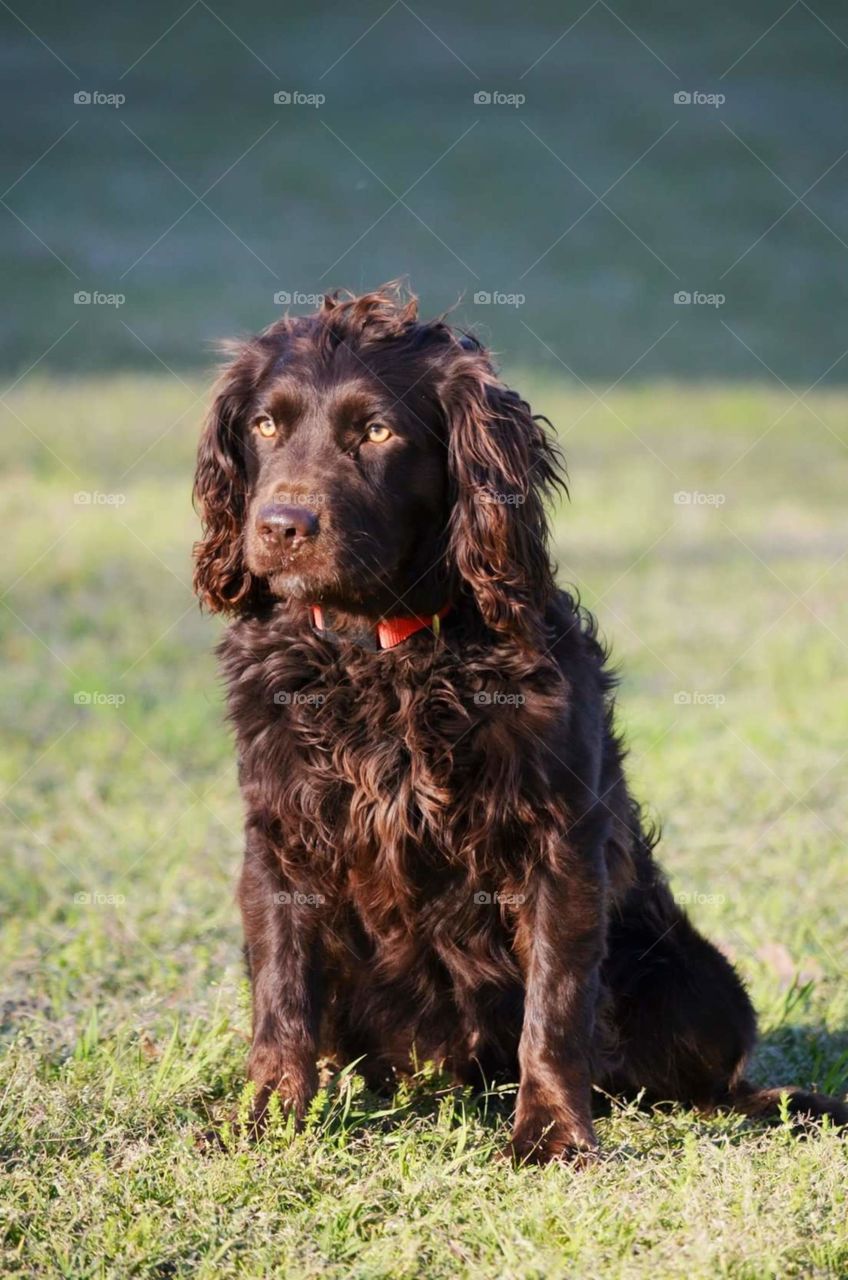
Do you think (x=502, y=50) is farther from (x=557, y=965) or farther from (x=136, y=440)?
(x=557, y=965)

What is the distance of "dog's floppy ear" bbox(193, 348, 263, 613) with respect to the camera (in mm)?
3873

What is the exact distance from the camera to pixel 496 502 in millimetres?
3607

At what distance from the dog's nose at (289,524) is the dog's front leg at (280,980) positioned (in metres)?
0.71

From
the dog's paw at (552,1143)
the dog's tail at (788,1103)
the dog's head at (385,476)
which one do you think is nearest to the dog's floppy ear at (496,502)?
the dog's head at (385,476)

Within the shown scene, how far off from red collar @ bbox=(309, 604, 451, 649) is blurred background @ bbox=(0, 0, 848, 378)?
479 inches

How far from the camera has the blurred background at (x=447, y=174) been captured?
17859 millimetres

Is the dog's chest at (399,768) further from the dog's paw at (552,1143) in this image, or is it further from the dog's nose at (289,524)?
the dog's paw at (552,1143)

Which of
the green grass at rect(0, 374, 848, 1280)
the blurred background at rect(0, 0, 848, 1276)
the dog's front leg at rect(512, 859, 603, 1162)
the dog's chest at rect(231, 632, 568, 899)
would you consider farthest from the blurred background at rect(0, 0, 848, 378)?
the dog's front leg at rect(512, 859, 603, 1162)

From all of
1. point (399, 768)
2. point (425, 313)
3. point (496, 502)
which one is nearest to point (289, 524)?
point (496, 502)

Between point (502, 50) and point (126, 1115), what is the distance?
73.0 feet

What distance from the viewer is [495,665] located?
3.55m

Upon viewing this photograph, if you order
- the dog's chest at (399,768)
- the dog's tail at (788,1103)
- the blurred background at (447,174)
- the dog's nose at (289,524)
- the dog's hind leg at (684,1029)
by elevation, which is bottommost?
the dog's tail at (788,1103)

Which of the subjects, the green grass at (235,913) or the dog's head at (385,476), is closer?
the green grass at (235,913)

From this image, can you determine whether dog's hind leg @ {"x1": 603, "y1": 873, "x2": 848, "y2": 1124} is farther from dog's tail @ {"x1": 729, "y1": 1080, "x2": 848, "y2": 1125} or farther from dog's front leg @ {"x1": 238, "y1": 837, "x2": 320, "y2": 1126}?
dog's front leg @ {"x1": 238, "y1": 837, "x2": 320, "y2": 1126}
